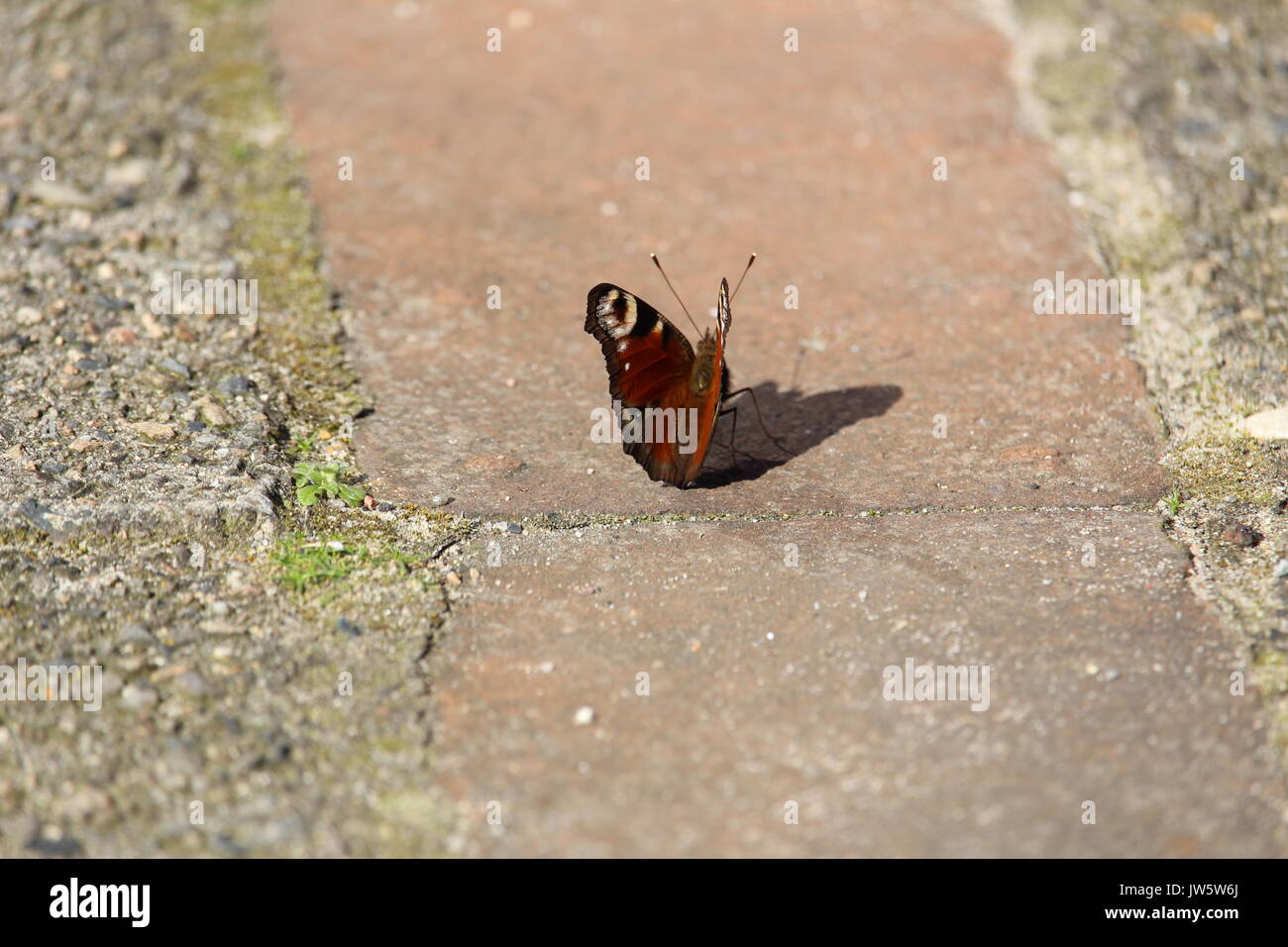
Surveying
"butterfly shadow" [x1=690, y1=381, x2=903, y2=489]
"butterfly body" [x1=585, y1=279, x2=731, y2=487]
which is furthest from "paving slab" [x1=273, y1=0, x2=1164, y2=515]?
"butterfly body" [x1=585, y1=279, x2=731, y2=487]

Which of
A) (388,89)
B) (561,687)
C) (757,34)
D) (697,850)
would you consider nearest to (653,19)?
(757,34)

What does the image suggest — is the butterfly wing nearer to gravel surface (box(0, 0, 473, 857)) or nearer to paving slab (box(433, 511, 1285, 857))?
paving slab (box(433, 511, 1285, 857))

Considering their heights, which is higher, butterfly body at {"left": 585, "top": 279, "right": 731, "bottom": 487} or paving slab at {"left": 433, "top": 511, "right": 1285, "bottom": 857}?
butterfly body at {"left": 585, "top": 279, "right": 731, "bottom": 487}

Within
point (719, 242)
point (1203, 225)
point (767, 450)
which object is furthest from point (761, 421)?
point (1203, 225)

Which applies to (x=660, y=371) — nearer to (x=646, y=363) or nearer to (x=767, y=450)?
(x=646, y=363)

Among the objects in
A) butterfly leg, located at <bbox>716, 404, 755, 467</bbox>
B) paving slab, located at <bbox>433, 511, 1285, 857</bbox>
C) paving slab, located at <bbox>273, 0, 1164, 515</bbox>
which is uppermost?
paving slab, located at <bbox>273, 0, 1164, 515</bbox>
